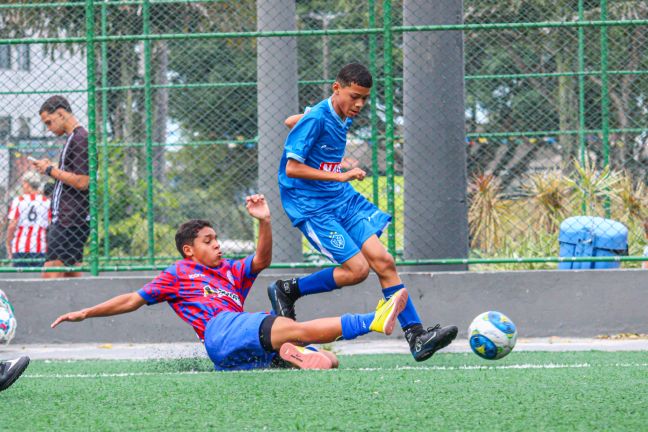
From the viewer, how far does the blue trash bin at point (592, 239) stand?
9039 millimetres

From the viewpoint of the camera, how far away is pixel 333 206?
682 centimetres

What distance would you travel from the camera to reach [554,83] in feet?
55.8

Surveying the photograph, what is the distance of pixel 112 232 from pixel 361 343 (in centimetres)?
566

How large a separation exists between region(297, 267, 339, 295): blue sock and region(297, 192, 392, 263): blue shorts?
11cm

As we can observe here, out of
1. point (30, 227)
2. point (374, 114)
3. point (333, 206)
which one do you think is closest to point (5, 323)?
point (333, 206)

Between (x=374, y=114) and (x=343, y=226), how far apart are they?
88.2 inches

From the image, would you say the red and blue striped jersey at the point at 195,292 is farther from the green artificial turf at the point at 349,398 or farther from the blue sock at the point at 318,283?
the blue sock at the point at 318,283

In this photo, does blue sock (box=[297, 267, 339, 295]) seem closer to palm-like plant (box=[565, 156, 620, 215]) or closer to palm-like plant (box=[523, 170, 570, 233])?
palm-like plant (box=[565, 156, 620, 215])

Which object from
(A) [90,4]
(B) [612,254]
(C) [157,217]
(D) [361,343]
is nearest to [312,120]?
(D) [361,343]

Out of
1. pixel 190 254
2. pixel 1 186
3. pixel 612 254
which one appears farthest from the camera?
pixel 1 186

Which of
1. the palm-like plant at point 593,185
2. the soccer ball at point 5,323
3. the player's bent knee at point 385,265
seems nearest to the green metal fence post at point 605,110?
the palm-like plant at point 593,185

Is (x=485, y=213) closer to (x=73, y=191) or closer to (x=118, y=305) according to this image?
(x=73, y=191)

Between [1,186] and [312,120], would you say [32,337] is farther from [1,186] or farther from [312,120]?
[1,186]

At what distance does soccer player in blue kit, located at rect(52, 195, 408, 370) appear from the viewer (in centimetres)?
598
